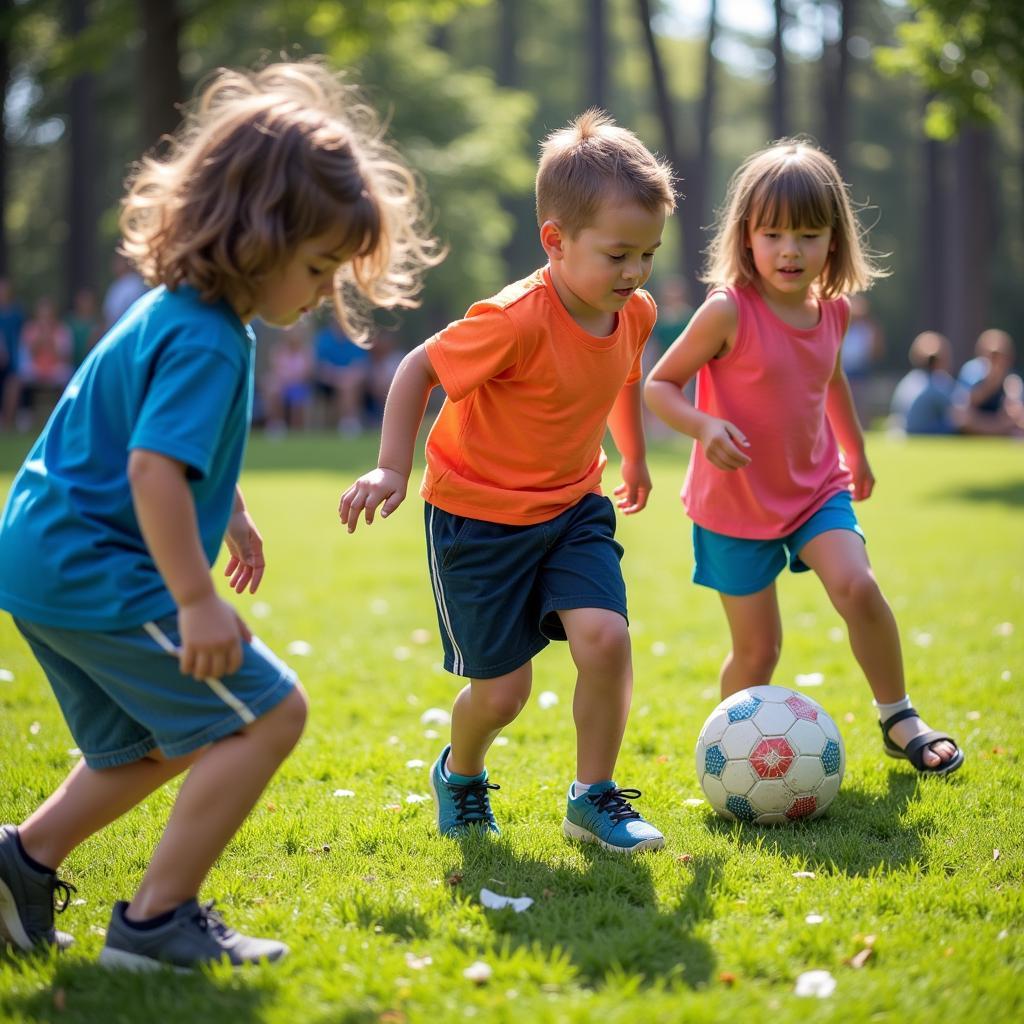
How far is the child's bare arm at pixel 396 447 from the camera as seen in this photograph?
3.49m

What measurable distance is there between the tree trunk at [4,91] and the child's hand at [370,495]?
23755mm

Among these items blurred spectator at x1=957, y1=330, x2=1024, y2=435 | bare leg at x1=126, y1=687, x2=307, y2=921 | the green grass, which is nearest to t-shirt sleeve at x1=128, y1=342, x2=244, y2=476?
bare leg at x1=126, y1=687, x2=307, y2=921

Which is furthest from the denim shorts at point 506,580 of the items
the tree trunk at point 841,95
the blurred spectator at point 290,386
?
the tree trunk at point 841,95

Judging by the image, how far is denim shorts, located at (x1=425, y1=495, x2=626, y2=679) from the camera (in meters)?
3.90

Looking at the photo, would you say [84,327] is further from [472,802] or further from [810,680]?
[472,802]

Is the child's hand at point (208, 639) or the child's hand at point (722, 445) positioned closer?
the child's hand at point (208, 639)

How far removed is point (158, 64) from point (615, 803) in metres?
17.2

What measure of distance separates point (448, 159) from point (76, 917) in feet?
97.6

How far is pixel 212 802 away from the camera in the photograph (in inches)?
112

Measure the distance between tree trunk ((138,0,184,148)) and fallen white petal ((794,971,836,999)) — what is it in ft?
57.7

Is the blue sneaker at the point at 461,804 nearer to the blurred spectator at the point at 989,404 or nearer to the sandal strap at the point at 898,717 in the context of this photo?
the sandal strap at the point at 898,717

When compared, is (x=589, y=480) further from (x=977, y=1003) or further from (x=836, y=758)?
(x=977, y=1003)

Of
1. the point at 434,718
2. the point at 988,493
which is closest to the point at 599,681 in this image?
the point at 434,718

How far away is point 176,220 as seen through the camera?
9.58ft
